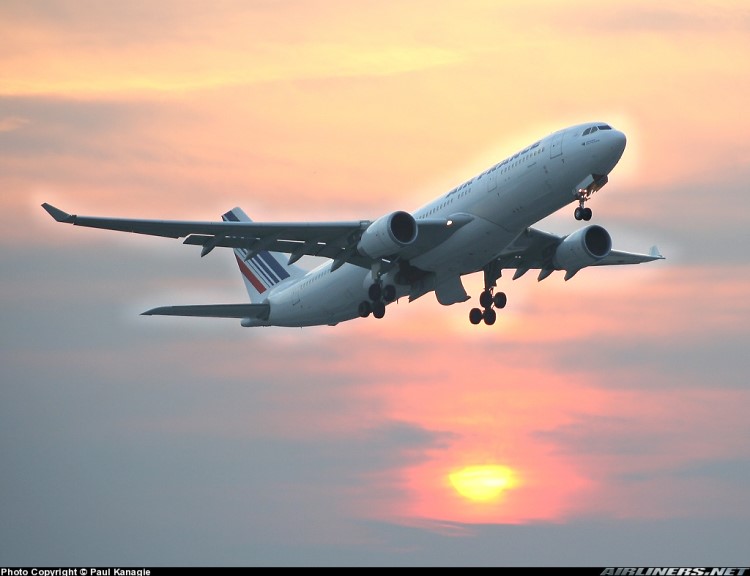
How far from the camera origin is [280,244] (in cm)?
5331

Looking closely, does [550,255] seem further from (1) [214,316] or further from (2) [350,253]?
(1) [214,316]

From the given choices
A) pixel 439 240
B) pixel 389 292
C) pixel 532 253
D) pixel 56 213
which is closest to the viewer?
pixel 56 213

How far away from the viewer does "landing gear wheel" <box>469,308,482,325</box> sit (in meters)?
56.6

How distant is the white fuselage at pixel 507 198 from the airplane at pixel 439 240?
4cm

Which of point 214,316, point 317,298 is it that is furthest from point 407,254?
point 214,316

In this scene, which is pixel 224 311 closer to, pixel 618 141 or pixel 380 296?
pixel 380 296

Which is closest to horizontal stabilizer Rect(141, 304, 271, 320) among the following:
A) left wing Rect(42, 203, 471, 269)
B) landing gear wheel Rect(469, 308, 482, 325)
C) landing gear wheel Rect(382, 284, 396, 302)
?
left wing Rect(42, 203, 471, 269)

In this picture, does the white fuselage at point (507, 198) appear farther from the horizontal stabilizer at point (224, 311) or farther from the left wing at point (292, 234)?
the horizontal stabilizer at point (224, 311)

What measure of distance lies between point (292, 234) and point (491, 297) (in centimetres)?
970

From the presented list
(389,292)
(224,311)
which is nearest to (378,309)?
(389,292)

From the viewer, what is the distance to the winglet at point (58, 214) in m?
45.1

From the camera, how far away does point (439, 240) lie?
50719mm

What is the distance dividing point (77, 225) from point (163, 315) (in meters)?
10.6

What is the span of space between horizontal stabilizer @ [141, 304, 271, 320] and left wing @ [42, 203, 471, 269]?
6869mm
